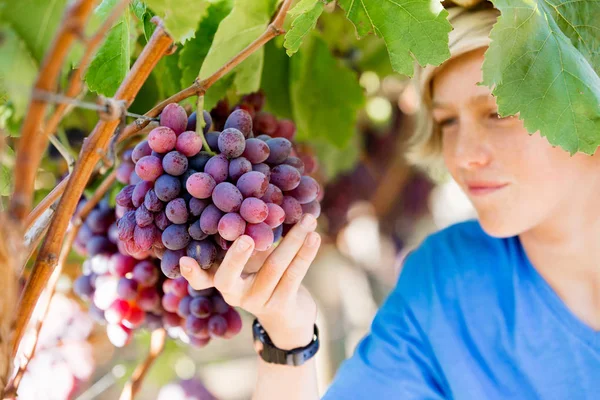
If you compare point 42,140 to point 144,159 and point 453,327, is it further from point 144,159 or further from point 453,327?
point 453,327

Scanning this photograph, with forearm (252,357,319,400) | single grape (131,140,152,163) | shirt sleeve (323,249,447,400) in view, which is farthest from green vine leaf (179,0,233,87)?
shirt sleeve (323,249,447,400)

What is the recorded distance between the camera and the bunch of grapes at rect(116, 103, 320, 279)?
0.59 metres

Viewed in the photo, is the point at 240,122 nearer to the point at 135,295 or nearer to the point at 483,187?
the point at 135,295

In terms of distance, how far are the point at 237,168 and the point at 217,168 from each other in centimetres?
2

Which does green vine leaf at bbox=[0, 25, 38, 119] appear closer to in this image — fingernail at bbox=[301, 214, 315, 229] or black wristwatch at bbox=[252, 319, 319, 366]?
fingernail at bbox=[301, 214, 315, 229]

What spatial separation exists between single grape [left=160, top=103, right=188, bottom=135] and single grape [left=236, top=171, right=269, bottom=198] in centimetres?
9

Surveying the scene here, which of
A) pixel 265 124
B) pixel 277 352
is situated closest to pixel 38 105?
pixel 265 124

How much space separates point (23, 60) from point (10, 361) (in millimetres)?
228

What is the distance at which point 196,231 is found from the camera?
60 cm

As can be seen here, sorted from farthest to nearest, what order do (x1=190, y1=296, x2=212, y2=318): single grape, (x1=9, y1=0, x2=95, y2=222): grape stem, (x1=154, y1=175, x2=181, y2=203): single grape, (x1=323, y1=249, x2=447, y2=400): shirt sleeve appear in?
(x1=323, y1=249, x2=447, y2=400): shirt sleeve < (x1=190, y1=296, x2=212, y2=318): single grape < (x1=154, y1=175, x2=181, y2=203): single grape < (x1=9, y1=0, x2=95, y2=222): grape stem

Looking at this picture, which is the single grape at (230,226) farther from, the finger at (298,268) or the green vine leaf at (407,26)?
the green vine leaf at (407,26)

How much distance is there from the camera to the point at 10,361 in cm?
44

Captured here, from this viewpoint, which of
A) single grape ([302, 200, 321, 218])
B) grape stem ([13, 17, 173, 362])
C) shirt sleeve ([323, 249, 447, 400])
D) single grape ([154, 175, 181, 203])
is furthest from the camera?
shirt sleeve ([323, 249, 447, 400])

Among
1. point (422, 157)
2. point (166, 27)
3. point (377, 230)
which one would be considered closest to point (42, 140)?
point (166, 27)
